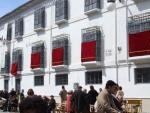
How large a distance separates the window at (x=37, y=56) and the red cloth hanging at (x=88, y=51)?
7310 mm

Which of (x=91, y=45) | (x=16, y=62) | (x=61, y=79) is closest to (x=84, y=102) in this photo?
(x=91, y=45)

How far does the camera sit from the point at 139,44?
2333 centimetres

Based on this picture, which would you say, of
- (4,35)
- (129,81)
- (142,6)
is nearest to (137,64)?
(129,81)

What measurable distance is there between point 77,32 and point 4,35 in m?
Result: 18.3

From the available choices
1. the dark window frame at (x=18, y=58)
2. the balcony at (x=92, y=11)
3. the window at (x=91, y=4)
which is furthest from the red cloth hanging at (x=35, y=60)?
the balcony at (x=92, y=11)

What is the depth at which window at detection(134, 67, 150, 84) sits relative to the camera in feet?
76.2

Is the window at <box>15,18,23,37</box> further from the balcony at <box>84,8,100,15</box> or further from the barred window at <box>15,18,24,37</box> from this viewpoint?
the balcony at <box>84,8,100,15</box>

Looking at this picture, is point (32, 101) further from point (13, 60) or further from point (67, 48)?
point (13, 60)

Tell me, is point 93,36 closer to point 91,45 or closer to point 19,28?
point 91,45

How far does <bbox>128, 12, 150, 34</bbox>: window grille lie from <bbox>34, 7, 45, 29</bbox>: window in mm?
12883

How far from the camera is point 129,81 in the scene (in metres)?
24.4

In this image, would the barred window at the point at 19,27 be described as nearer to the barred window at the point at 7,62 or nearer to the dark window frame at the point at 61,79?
the barred window at the point at 7,62

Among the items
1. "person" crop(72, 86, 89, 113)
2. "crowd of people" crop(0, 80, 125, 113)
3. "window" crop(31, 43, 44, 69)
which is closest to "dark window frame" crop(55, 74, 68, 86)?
"window" crop(31, 43, 44, 69)

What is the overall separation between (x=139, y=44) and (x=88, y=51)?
5319 millimetres
